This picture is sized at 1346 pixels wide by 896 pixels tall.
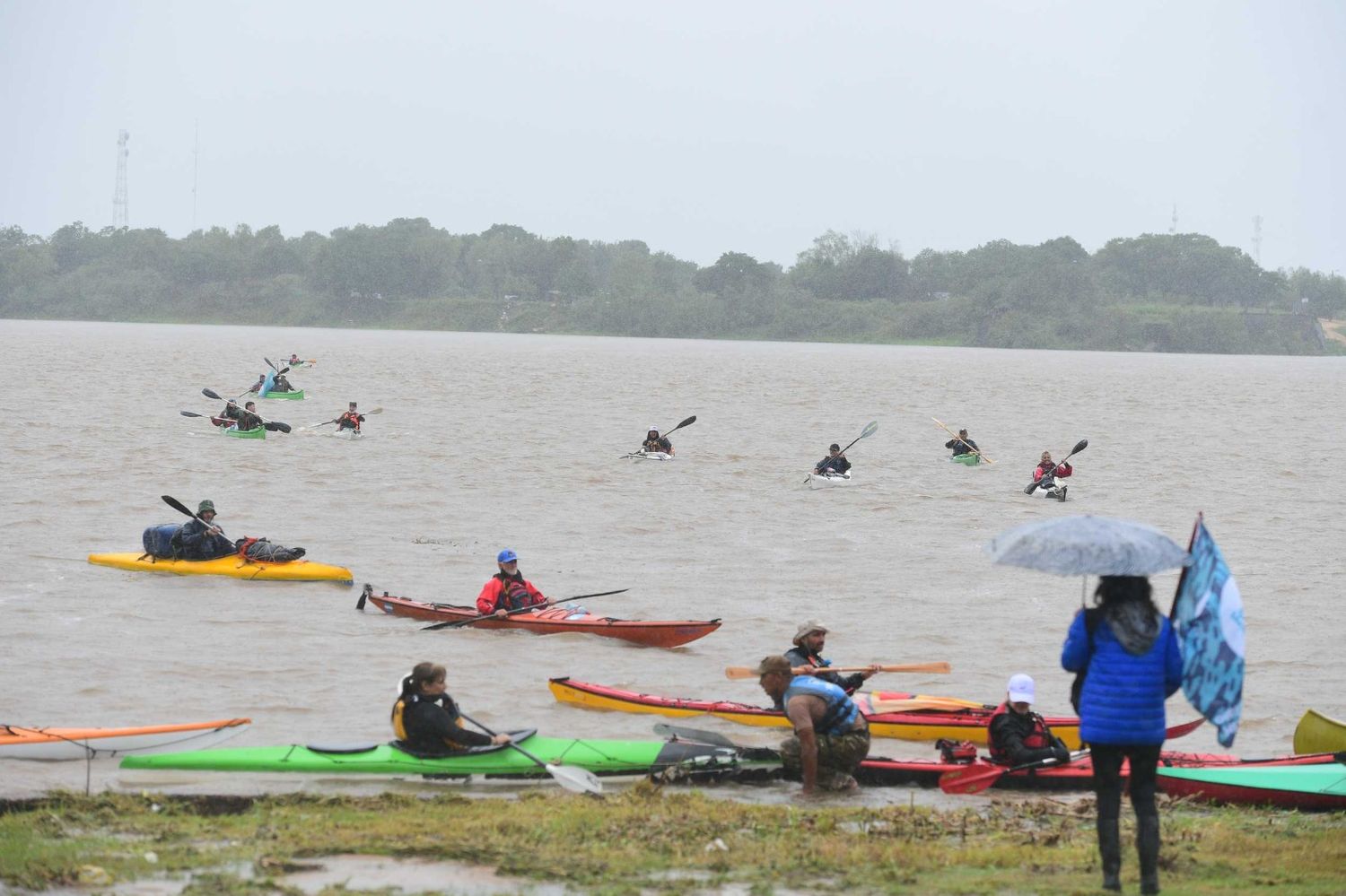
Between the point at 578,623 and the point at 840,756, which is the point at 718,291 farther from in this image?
the point at 840,756

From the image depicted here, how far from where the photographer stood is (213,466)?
3275cm

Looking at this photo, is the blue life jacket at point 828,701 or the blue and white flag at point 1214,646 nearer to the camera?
the blue and white flag at point 1214,646

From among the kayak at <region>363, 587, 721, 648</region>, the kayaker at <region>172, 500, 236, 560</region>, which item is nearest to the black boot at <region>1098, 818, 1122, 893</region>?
the kayak at <region>363, 587, 721, 648</region>

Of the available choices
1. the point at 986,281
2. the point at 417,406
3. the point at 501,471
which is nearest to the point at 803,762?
the point at 501,471

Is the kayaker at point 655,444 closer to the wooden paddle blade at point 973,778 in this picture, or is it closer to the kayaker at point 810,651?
the kayaker at point 810,651

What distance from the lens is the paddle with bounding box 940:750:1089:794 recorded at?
1059cm

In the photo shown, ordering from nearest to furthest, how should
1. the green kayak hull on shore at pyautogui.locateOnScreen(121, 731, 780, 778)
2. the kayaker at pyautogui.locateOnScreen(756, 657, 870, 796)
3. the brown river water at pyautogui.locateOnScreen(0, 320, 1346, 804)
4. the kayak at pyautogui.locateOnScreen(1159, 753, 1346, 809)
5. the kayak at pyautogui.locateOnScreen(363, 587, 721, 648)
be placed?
the kayak at pyautogui.locateOnScreen(1159, 753, 1346, 809) < the kayaker at pyautogui.locateOnScreen(756, 657, 870, 796) < the green kayak hull on shore at pyautogui.locateOnScreen(121, 731, 780, 778) < the brown river water at pyautogui.locateOnScreen(0, 320, 1346, 804) < the kayak at pyautogui.locateOnScreen(363, 587, 721, 648)

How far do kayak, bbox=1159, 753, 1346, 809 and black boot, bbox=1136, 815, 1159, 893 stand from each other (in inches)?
121

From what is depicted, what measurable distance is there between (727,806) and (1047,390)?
71.7 metres

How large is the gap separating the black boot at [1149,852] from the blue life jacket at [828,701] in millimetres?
3194

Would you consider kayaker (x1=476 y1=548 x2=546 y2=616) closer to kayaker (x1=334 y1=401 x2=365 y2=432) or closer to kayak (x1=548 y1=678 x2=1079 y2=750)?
kayak (x1=548 y1=678 x2=1079 y2=750)

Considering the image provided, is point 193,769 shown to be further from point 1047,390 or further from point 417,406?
point 1047,390

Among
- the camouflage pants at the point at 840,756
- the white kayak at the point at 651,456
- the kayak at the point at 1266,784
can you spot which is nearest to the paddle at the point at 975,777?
the camouflage pants at the point at 840,756

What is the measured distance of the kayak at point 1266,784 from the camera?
33.9 feet
